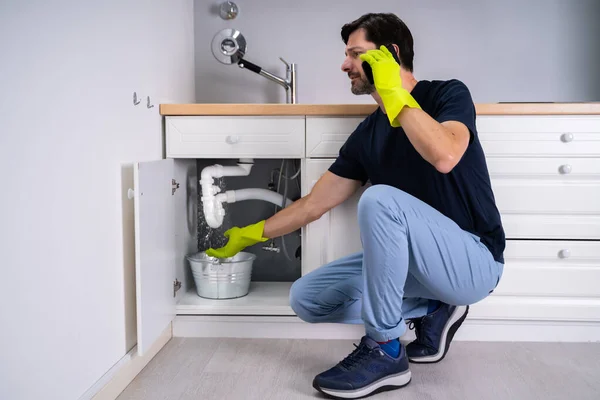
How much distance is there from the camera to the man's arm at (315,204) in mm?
2042

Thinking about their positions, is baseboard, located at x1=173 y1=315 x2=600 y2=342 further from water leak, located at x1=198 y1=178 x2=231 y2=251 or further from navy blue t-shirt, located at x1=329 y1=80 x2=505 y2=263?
navy blue t-shirt, located at x1=329 y1=80 x2=505 y2=263

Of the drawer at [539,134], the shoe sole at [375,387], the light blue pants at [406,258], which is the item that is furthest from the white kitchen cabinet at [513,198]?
the shoe sole at [375,387]

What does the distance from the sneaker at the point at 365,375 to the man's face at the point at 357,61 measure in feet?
2.35

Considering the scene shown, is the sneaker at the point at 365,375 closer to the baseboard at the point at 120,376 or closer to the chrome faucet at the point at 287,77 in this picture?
the baseboard at the point at 120,376

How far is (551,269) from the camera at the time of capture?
2102 mm

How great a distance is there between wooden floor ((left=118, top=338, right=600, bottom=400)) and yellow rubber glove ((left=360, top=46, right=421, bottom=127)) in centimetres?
75

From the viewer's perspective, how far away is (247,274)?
2309 mm

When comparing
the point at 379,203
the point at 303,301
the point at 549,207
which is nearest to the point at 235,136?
the point at 303,301

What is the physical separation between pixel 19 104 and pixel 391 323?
1.03 m

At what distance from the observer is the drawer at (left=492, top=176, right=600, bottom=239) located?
82.0 inches

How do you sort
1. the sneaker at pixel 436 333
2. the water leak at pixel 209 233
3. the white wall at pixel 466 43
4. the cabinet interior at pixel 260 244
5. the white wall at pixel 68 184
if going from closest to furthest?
the white wall at pixel 68 184 < the sneaker at pixel 436 333 < the cabinet interior at pixel 260 244 < the water leak at pixel 209 233 < the white wall at pixel 466 43

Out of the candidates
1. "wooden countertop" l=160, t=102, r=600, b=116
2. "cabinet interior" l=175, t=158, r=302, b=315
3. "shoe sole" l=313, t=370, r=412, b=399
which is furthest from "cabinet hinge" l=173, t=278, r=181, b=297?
"shoe sole" l=313, t=370, r=412, b=399

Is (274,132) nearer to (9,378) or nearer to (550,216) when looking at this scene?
(550,216)

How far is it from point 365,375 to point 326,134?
0.82 m
